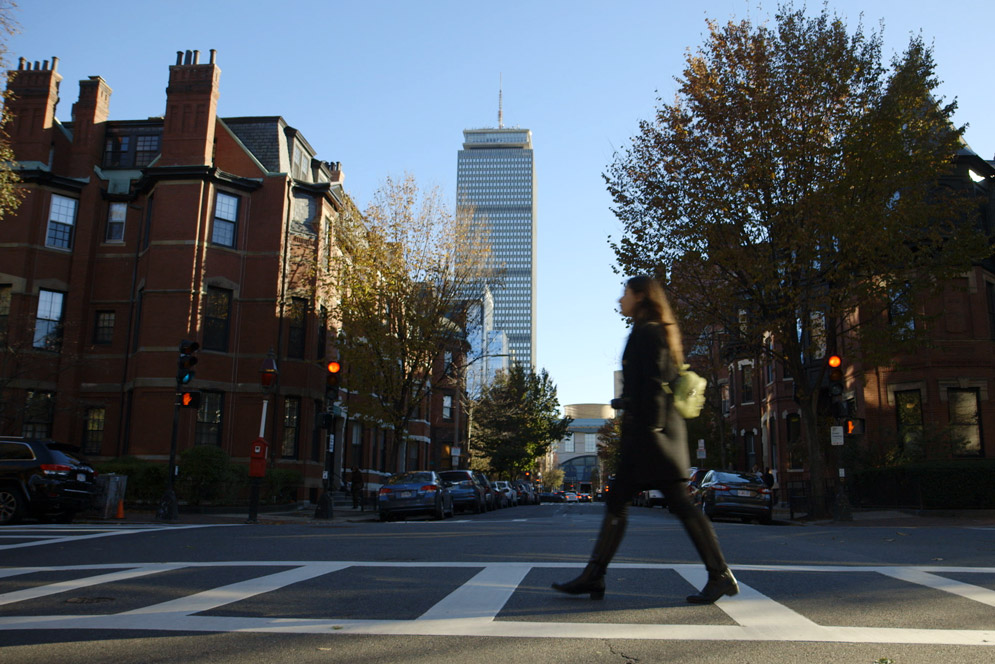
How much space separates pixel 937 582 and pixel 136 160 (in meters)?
33.2

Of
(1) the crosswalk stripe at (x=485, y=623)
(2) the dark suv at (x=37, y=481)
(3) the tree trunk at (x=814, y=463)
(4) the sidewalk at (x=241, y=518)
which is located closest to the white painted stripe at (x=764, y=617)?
(1) the crosswalk stripe at (x=485, y=623)

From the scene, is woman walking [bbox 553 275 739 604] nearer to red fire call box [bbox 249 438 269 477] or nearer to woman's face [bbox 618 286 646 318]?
woman's face [bbox 618 286 646 318]

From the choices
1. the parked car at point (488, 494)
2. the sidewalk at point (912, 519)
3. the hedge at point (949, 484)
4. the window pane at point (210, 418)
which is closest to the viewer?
the sidewalk at point (912, 519)

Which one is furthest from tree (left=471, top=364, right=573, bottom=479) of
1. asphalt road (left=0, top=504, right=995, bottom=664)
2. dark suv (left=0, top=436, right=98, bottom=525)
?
asphalt road (left=0, top=504, right=995, bottom=664)

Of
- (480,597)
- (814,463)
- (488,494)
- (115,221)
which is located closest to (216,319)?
(115,221)

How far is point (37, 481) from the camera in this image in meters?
15.9

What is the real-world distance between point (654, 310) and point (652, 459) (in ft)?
3.42

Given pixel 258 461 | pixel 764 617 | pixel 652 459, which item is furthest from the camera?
pixel 258 461

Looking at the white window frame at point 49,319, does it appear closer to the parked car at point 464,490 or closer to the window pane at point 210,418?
the window pane at point 210,418

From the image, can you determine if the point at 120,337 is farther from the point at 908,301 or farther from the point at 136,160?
the point at 908,301

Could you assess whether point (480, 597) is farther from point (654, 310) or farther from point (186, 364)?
point (186, 364)

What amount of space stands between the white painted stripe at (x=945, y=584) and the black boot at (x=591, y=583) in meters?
2.66

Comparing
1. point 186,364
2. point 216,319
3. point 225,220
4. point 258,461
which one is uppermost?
point 225,220

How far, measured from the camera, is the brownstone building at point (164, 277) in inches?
1148
